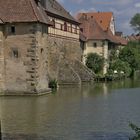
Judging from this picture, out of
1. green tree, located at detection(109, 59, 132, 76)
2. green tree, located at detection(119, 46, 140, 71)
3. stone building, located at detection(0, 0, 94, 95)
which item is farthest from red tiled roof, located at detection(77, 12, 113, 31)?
stone building, located at detection(0, 0, 94, 95)

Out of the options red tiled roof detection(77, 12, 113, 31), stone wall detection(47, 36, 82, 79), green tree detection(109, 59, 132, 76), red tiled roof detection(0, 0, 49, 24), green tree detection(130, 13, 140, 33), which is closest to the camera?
red tiled roof detection(0, 0, 49, 24)

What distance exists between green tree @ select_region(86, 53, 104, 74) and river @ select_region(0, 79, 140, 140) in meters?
27.2

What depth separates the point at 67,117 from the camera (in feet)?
81.7

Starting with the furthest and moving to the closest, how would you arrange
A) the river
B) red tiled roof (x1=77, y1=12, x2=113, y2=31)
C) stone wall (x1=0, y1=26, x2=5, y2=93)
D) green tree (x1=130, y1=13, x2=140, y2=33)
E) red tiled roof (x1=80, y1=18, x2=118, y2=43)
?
green tree (x1=130, y1=13, x2=140, y2=33), red tiled roof (x1=77, y1=12, x2=113, y2=31), red tiled roof (x1=80, y1=18, x2=118, y2=43), stone wall (x1=0, y1=26, x2=5, y2=93), the river

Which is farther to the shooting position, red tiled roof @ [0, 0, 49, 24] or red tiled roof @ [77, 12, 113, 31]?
red tiled roof @ [77, 12, 113, 31]

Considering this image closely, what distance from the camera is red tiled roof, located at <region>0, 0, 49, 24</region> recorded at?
36.7m

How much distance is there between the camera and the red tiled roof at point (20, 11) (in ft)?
120

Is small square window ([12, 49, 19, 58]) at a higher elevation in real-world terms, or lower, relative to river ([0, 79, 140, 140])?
higher

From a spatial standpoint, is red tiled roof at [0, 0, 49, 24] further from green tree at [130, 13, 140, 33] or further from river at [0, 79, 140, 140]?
green tree at [130, 13, 140, 33]

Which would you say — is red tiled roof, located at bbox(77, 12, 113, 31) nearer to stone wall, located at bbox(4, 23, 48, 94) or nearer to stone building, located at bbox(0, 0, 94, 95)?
stone building, located at bbox(0, 0, 94, 95)

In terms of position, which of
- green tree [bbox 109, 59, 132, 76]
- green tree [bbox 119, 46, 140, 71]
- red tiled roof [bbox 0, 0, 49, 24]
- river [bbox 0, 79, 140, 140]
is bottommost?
river [bbox 0, 79, 140, 140]

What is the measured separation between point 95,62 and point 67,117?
39.5 metres

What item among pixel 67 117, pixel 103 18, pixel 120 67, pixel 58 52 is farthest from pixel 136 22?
pixel 67 117

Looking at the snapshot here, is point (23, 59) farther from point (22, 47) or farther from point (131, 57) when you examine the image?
point (131, 57)
